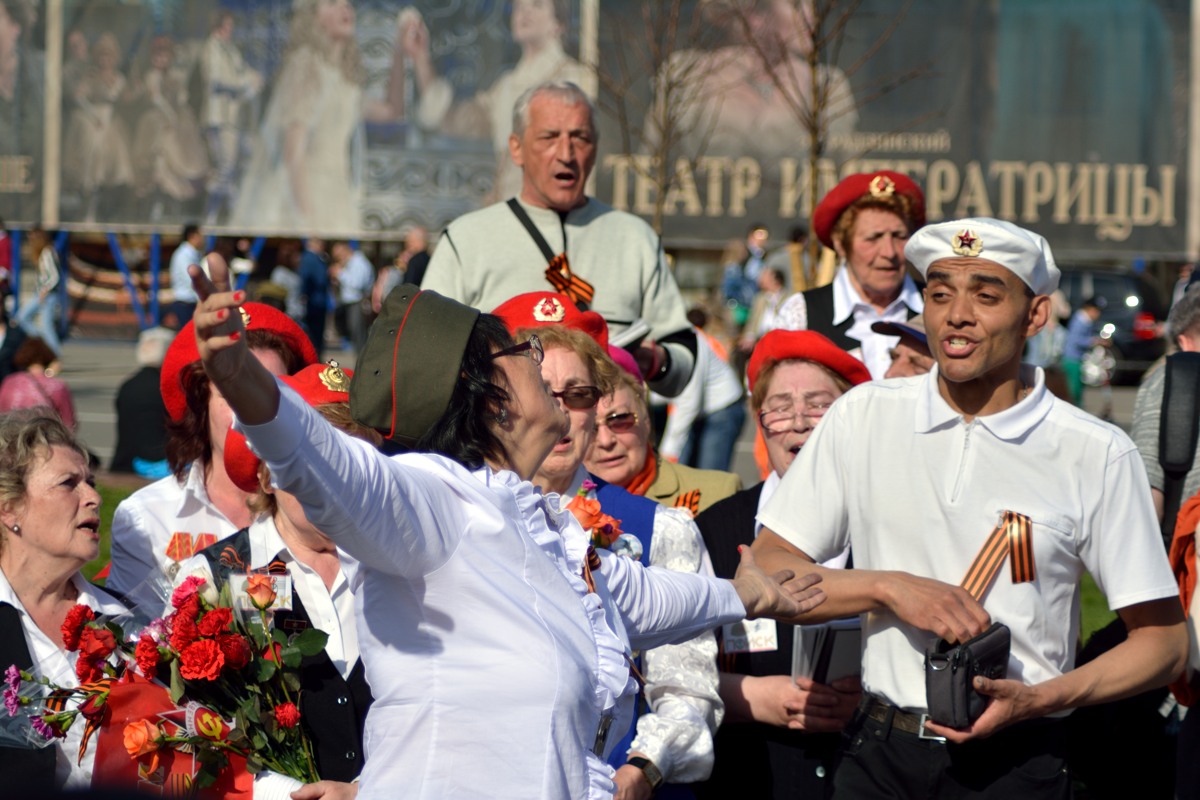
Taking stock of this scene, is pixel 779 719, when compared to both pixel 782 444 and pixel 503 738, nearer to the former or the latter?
pixel 782 444

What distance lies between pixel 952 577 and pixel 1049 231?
76.0 feet

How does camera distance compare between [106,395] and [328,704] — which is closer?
[328,704]

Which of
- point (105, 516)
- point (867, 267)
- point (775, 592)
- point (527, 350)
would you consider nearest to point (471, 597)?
point (527, 350)

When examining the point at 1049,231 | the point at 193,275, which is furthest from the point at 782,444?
the point at 1049,231

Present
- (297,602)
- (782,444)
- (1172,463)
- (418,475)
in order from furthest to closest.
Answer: (1172,463), (782,444), (297,602), (418,475)

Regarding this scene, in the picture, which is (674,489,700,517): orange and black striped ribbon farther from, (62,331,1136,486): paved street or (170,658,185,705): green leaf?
(62,331,1136,486): paved street

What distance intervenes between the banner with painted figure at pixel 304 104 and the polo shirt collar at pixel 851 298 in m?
19.9

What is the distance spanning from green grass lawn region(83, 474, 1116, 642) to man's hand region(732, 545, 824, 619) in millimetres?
3383

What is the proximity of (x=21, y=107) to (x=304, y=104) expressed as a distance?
19.4ft

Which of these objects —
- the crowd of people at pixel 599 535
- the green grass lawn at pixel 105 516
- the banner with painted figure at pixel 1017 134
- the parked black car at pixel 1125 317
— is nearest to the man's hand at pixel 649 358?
the crowd of people at pixel 599 535

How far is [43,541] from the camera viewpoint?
3.79m

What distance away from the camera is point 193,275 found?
2029 mm

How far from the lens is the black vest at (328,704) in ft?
11.1

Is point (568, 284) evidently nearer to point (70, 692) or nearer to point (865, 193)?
point (865, 193)
